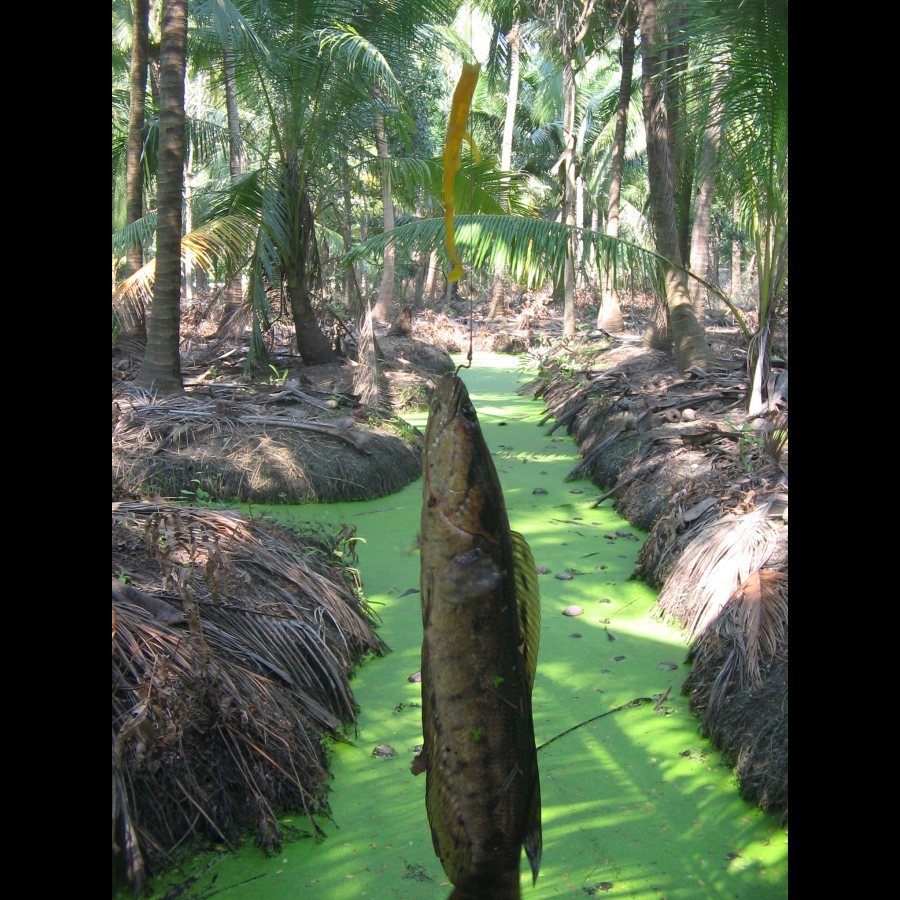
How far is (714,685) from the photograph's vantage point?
13.3ft

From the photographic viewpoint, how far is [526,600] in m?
1.50

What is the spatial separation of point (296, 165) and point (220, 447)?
423cm

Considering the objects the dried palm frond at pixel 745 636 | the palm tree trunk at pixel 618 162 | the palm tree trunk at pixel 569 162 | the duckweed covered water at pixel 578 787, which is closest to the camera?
the duckweed covered water at pixel 578 787

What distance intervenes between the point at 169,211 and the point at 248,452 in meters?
2.32

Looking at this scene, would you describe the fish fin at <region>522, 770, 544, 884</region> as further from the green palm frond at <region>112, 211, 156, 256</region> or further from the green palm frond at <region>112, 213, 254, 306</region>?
the green palm frond at <region>112, 211, 156, 256</region>

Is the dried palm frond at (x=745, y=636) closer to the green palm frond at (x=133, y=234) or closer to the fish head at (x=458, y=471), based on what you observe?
the fish head at (x=458, y=471)

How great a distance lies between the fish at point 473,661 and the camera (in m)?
1.36

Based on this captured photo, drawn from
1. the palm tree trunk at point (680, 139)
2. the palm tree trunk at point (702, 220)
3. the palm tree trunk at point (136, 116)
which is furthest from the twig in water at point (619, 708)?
the palm tree trunk at point (136, 116)

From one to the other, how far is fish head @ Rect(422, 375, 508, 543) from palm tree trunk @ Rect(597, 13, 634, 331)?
1016cm

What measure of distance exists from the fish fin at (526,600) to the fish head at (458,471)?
113 millimetres

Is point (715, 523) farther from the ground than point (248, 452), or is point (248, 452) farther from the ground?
point (248, 452)

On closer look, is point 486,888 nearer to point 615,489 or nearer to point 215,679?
point 215,679

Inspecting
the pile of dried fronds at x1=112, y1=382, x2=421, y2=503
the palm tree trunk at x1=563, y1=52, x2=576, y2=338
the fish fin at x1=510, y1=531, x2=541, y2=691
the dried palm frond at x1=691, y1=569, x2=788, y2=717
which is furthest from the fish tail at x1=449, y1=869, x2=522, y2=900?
the palm tree trunk at x1=563, y1=52, x2=576, y2=338

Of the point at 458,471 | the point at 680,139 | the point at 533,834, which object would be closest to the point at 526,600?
the point at 458,471
